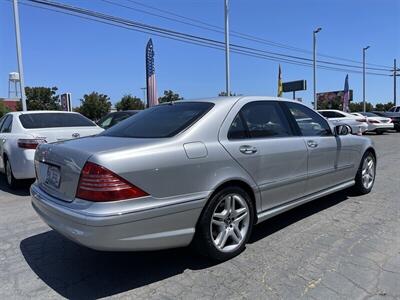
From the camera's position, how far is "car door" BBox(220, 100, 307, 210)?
406cm

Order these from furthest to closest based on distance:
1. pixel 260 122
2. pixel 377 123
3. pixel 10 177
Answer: pixel 377 123, pixel 10 177, pixel 260 122

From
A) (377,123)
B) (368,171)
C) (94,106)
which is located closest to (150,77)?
(377,123)

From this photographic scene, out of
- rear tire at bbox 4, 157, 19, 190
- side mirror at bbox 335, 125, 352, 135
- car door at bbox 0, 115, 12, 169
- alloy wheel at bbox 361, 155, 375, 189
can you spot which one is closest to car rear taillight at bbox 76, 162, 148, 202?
side mirror at bbox 335, 125, 352, 135

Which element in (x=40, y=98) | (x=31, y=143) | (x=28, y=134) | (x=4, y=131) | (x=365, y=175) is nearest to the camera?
(x=365, y=175)

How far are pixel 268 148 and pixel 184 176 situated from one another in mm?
1206

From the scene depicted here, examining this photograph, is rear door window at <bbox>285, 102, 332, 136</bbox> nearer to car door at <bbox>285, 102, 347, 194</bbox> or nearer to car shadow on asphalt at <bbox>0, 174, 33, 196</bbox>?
car door at <bbox>285, 102, 347, 194</bbox>

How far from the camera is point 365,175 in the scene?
6508mm

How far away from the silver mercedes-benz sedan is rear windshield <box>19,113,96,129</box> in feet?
11.9

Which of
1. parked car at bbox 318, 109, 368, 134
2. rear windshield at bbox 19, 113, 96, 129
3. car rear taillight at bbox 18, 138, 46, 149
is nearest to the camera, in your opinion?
car rear taillight at bbox 18, 138, 46, 149

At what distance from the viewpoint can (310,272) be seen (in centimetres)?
361

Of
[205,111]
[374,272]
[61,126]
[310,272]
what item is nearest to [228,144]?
[205,111]

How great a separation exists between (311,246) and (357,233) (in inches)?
28.9

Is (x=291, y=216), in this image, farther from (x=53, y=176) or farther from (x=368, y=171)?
(x=53, y=176)

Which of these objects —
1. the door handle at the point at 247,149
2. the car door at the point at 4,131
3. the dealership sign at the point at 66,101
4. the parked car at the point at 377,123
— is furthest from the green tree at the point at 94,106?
the door handle at the point at 247,149
